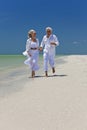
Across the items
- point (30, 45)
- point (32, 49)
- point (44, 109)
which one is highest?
point (30, 45)

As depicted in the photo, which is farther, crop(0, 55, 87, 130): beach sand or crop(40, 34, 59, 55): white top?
crop(40, 34, 59, 55): white top

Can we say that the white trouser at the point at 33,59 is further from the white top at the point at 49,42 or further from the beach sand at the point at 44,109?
the beach sand at the point at 44,109

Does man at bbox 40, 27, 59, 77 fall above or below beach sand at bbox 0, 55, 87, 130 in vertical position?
above

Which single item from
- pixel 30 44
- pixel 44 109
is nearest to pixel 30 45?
pixel 30 44

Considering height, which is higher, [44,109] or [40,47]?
[40,47]

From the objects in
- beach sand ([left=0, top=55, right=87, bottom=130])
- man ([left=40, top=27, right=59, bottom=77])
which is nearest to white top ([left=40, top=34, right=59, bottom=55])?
man ([left=40, top=27, right=59, bottom=77])

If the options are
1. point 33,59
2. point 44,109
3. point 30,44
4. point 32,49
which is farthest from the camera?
point 33,59

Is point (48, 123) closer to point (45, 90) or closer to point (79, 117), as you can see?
point (79, 117)

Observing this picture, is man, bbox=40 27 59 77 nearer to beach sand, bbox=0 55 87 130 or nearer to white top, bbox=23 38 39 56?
→ white top, bbox=23 38 39 56

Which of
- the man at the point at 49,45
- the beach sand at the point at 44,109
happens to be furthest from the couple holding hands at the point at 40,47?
the beach sand at the point at 44,109

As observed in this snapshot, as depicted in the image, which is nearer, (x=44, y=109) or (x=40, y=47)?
(x=44, y=109)

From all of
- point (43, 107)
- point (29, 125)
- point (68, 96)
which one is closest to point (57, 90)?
point (68, 96)

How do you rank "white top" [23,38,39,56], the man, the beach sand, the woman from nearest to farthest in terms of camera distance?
the beach sand, the woman, "white top" [23,38,39,56], the man

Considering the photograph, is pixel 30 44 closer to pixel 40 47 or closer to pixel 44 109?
pixel 40 47
